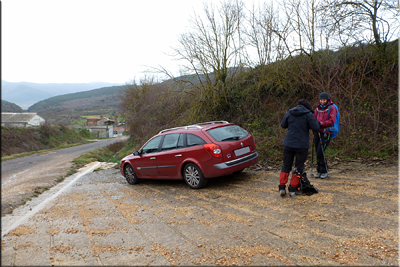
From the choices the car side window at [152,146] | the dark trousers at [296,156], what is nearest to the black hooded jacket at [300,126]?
the dark trousers at [296,156]

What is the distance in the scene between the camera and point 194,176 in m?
6.96

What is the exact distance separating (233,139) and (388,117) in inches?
219

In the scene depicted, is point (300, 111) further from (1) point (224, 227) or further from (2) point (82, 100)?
(2) point (82, 100)

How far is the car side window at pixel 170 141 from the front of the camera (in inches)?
296

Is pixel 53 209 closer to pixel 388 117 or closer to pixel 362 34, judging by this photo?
pixel 388 117

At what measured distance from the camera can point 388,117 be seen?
872 cm

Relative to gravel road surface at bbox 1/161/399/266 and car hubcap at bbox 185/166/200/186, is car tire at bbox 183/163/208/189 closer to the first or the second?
car hubcap at bbox 185/166/200/186

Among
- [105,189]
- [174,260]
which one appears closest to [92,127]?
[105,189]

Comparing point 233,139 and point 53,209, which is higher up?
point 233,139

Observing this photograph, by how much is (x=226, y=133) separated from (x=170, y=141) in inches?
65.0

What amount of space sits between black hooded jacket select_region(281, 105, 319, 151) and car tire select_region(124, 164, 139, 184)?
206 inches

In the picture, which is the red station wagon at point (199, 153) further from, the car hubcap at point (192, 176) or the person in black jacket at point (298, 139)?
the person in black jacket at point (298, 139)

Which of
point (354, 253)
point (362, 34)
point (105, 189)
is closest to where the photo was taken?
point (354, 253)

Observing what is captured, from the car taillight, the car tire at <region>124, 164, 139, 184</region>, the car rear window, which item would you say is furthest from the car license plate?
the car tire at <region>124, 164, 139, 184</region>
